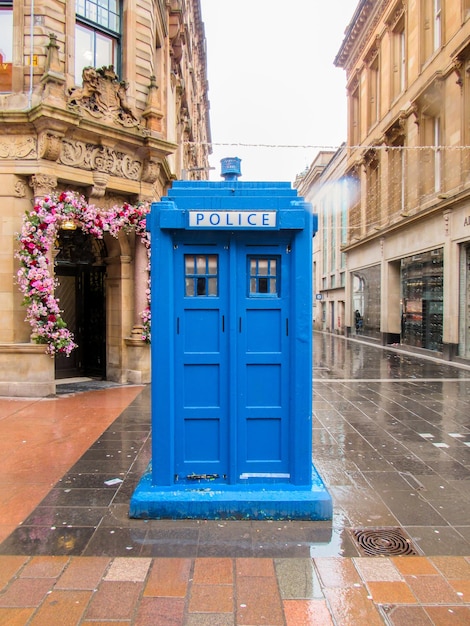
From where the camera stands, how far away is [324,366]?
14.4 m

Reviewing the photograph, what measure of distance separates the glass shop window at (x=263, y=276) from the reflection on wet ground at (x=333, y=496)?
1.93 metres

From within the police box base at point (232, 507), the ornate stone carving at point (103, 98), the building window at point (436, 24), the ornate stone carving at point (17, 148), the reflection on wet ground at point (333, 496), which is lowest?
the reflection on wet ground at point (333, 496)

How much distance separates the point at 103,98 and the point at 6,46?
2.16 m

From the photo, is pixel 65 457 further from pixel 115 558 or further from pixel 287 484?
pixel 287 484

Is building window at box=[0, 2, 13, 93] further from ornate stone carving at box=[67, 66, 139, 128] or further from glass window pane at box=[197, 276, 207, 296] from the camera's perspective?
glass window pane at box=[197, 276, 207, 296]

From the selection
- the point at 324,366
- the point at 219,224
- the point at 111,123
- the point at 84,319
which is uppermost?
the point at 111,123

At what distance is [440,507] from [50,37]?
1044 centimetres

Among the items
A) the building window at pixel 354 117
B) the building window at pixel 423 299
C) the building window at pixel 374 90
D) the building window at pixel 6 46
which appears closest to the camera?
the building window at pixel 6 46

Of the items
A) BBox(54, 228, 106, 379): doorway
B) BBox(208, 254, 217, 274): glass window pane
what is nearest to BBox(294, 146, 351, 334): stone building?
BBox(54, 228, 106, 379): doorway

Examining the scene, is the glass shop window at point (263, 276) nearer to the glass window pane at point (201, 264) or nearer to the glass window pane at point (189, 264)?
the glass window pane at point (201, 264)

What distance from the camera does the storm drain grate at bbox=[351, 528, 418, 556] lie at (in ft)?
10.5

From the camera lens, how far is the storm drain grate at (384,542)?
10.5 feet

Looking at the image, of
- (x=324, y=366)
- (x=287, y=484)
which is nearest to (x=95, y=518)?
(x=287, y=484)

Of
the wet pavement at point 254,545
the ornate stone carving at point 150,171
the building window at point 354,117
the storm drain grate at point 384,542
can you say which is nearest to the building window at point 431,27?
the building window at point 354,117
